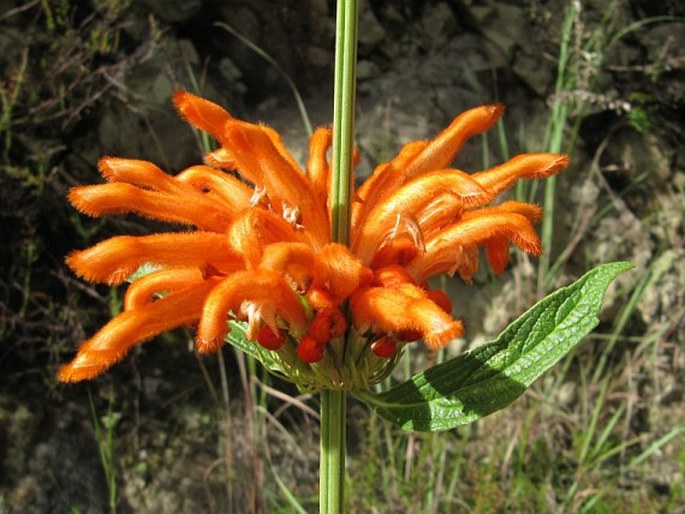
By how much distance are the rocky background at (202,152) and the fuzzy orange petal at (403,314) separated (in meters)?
1.68

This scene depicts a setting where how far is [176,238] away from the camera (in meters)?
1.00

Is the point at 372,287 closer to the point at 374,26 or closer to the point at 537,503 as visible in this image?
the point at 537,503

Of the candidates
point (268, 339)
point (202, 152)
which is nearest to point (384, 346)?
point (268, 339)

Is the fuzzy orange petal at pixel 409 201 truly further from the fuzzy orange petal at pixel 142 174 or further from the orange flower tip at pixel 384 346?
the fuzzy orange petal at pixel 142 174

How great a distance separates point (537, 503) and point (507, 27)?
86.8 inches

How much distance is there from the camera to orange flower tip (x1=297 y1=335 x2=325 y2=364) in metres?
0.95

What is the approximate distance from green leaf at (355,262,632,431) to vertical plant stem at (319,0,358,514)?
6 centimetres

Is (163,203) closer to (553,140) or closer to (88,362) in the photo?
(88,362)

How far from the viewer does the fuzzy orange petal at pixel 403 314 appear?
35.3 inches

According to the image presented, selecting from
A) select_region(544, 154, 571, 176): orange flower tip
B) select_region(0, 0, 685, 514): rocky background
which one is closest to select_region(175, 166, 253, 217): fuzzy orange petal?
select_region(544, 154, 571, 176): orange flower tip

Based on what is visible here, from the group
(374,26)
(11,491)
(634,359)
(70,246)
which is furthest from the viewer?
(374,26)

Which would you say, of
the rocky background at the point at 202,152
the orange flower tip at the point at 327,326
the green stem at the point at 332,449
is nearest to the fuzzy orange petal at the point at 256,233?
the orange flower tip at the point at 327,326

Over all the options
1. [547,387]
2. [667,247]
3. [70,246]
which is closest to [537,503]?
[547,387]

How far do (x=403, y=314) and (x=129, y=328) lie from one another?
331mm
